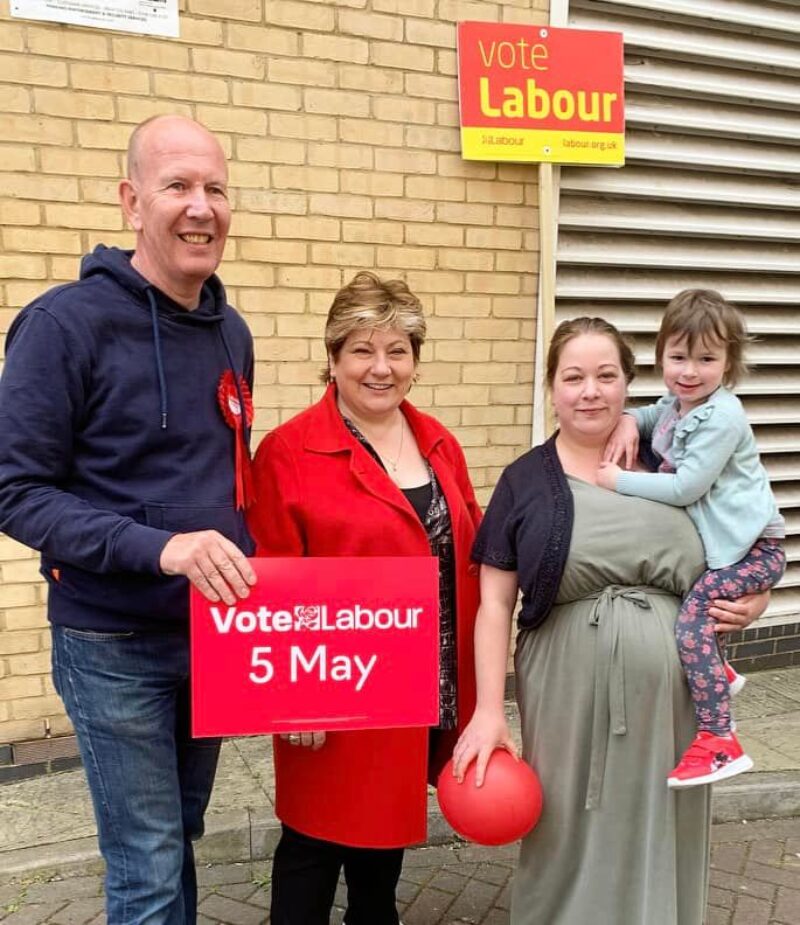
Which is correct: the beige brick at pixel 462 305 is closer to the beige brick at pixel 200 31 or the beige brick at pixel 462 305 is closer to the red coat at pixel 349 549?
the beige brick at pixel 200 31

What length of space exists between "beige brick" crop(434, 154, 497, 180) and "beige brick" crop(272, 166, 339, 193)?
0.53 m

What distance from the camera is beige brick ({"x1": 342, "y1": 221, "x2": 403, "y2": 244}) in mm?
3861

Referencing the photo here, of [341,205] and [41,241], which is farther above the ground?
[341,205]

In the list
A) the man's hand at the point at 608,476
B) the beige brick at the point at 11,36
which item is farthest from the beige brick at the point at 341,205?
the man's hand at the point at 608,476

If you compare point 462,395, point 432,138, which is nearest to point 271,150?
point 432,138

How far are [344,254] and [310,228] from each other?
20 cm

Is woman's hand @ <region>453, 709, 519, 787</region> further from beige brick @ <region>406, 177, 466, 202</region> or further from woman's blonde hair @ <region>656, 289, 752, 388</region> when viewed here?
beige brick @ <region>406, 177, 466, 202</region>

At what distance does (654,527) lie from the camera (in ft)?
6.64

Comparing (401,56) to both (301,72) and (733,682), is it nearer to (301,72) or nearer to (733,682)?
(301,72)

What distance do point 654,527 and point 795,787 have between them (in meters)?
2.34

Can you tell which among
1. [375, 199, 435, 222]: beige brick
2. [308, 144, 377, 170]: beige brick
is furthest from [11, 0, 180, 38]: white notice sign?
[375, 199, 435, 222]: beige brick

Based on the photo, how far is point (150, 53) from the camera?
342 centimetres

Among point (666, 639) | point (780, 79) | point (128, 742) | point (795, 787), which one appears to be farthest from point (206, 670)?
point (780, 79)

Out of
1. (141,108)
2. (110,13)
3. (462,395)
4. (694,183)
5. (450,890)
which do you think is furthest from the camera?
(694,183)
